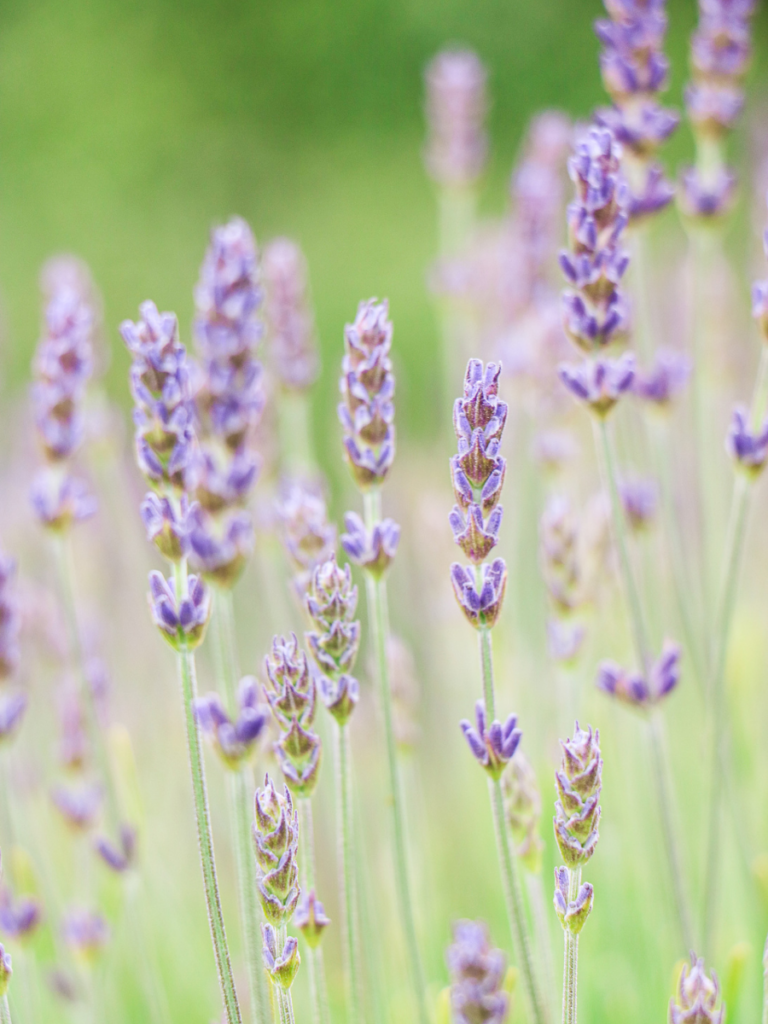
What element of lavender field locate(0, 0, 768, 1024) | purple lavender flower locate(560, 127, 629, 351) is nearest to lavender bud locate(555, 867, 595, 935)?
lavender field locate(0, 0, 768, 1024)

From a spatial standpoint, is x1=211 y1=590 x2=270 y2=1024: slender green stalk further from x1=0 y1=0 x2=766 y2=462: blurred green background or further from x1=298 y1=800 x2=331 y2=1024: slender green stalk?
x1=0 y1=0 x2=766 y2=462: blurred green background

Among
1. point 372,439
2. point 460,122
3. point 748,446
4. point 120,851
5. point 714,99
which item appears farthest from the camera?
point 460,122

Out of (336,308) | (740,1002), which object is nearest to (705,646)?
(740,1002)

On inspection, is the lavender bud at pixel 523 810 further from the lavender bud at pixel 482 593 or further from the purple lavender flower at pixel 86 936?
the purple lavender flower at pixel 86 936

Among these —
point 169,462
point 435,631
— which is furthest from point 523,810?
point 435,631

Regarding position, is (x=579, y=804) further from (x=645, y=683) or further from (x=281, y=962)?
(x=645, y=683)

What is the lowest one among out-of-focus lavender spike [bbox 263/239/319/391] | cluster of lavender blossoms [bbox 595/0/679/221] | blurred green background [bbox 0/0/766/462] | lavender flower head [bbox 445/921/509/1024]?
lavender flower head [bbox 445/921/509/1024]
